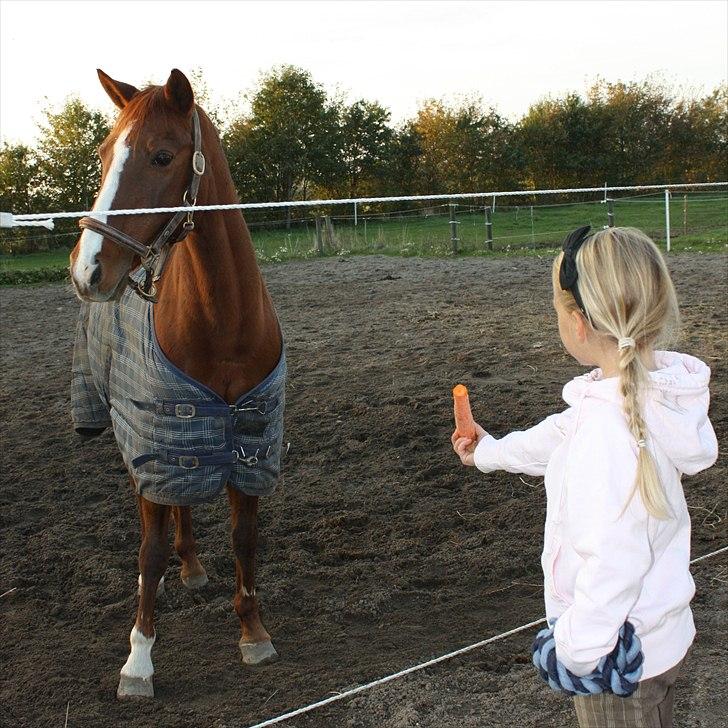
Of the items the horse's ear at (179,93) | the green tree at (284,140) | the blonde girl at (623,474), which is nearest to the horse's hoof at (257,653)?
the blonde girl at (623,474)

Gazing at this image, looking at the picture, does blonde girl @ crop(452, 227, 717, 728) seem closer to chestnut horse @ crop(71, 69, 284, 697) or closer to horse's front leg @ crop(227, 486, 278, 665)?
chestnut horse @ crop(71, 69, 284, 697)

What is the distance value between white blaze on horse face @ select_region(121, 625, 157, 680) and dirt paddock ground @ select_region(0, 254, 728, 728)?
9 centimetres

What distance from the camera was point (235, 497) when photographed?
9.77ft

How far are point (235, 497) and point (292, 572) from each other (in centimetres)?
60

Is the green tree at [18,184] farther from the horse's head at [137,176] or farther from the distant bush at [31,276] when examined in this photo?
the horse's head at [137,176]

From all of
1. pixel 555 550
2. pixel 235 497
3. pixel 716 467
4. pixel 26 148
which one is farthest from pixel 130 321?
pixel 26 148

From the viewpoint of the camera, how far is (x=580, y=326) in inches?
59.7

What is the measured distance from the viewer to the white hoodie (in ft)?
4.39

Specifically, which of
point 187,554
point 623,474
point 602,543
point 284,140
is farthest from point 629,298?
point 284,140

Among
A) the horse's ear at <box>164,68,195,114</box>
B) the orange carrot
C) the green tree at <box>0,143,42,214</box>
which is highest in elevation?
the green tree at <box>0,143,42,214</box>

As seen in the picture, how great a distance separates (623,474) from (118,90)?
2175 mm

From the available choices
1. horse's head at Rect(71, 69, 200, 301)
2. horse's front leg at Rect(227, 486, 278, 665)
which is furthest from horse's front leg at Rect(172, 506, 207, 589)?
horse's head at Rect(71, 69, 200, 301)

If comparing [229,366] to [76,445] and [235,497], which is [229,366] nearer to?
[235,497]

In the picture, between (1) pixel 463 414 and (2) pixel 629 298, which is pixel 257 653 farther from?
(2) pixel 629 298
